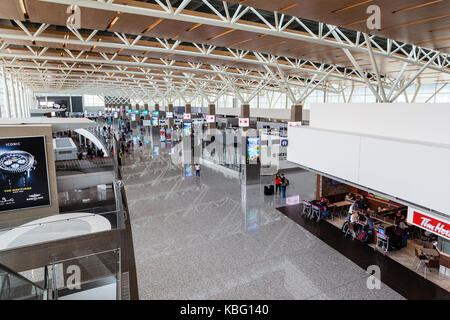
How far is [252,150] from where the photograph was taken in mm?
19188

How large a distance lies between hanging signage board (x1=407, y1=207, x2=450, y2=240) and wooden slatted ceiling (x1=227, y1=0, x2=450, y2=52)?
5103mm

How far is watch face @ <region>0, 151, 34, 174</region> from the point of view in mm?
10398

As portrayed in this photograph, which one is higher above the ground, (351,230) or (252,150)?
(252,150)

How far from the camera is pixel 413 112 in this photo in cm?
857

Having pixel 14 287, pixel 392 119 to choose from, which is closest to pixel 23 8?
pixel 14 287

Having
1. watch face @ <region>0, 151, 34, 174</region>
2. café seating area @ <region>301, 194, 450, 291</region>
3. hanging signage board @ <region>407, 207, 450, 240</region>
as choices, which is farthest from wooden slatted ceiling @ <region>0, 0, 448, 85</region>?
café seating area @ <region>301, 194, 450, 291</region>

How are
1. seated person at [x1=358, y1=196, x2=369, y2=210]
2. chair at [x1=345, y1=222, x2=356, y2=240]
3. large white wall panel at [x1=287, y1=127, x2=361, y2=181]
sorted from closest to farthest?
large white wall panel at [x1=287, y1=127, x2=361, y2=181] < chair at [x1=345, y1=222, x2=356, y2=240] < seated person at [x1=358, y1=196, x2=369, y2=210]

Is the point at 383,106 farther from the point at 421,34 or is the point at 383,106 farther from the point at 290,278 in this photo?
the point at 290,278

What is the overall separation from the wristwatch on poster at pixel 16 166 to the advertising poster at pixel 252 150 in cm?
1195

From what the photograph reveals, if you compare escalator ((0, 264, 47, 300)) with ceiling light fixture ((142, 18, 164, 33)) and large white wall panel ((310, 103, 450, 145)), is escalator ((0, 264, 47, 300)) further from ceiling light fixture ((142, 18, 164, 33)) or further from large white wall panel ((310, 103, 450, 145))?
large white wall panel ((310, 103, 450, 145))

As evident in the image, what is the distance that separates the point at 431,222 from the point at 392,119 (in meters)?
3.34

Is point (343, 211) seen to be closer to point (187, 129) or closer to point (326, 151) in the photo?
point (326, 151)

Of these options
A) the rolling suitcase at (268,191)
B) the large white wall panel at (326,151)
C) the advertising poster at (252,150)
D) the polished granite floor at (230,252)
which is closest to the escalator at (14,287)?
the polished granite floor at (230,252)

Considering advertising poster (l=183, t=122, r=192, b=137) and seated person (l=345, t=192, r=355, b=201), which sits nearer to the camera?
seated person (l=345, t=192, r=355, b=201)
